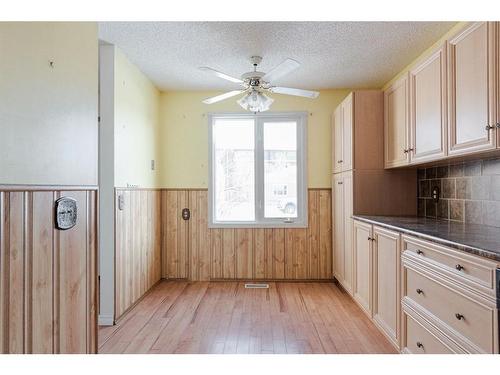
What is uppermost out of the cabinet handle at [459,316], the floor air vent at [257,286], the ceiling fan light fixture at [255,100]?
the ceiling fan light fixture at [255,100]

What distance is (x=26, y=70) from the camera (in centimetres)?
123

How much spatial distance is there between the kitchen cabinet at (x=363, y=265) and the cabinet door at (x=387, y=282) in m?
0.09

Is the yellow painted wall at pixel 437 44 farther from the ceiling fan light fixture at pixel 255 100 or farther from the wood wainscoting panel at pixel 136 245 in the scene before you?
the wood wainscoting panel at pixel 136 245

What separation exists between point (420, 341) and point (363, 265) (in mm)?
927

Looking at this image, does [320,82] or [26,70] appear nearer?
[26,70]

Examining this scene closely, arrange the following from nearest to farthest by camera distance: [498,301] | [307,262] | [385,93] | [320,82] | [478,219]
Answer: [498,301] < [478,219] < [385,93] < [320,82] < [307,262]

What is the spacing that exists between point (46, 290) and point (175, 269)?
8.31ft

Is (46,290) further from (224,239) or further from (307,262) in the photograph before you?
(307,262)

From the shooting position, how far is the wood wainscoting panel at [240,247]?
377 centimetres

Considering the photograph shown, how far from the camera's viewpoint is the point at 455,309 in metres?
1.46

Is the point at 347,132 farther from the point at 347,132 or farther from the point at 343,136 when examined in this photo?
the point at 343,136

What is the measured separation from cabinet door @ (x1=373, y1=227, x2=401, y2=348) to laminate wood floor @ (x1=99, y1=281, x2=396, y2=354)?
0.50 feet

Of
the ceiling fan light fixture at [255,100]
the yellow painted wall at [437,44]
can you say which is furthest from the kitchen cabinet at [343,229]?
the yellow painted wall at [437,44]

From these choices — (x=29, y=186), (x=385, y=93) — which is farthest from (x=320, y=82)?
(x=29, y=186)
